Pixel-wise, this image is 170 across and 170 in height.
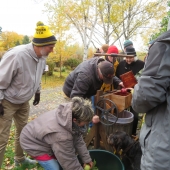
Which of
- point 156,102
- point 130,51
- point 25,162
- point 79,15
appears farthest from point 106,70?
point 79,15

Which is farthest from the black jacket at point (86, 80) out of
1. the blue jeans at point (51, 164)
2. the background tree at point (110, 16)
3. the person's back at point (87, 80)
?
the background tree at point (110, 16)

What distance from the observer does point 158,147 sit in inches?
48.8

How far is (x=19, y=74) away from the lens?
82.7 inches

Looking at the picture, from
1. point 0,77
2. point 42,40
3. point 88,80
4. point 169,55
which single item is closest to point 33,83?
point 0,77

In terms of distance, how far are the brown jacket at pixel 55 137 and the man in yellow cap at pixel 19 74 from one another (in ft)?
1.27

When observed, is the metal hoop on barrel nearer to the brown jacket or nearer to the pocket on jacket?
the brown jacket

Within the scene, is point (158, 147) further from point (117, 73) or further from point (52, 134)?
point (117, 73)

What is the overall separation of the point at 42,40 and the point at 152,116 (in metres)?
1.63

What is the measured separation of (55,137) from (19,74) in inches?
35.3

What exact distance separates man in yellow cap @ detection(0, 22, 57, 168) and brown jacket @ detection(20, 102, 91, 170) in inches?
15.3

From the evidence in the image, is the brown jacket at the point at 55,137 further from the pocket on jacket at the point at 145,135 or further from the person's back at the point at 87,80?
the pocket on jacket at the point at 145,135

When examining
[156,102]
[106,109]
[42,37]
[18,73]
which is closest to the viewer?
[156,102]

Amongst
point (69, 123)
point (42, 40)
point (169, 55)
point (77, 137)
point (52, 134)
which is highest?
point (42, 40)

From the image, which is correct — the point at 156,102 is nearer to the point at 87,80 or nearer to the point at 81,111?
the point at 81,111
